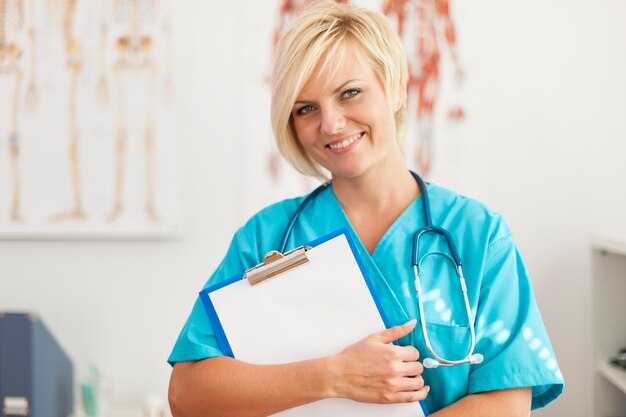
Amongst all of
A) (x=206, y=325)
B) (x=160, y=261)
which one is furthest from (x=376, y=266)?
(x=160, y=261)

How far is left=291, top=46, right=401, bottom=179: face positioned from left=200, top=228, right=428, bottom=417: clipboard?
5.3 inches

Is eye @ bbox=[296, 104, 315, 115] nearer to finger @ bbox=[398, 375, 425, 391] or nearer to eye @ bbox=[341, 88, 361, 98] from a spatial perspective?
eye @ bbox=[341, 88, 361, 98]

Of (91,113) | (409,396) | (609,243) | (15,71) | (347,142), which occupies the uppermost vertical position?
(15,71)

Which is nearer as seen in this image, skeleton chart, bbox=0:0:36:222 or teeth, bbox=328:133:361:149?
teeth, bbox=328:133:361:149

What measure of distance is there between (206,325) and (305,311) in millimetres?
172

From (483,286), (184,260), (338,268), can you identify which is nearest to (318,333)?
(338,268)

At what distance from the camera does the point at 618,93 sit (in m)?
1.91

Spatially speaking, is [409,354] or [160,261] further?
[160,261]

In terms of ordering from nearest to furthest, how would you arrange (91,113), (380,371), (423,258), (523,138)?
(380,371), (423,258), (523,138), (91,113)

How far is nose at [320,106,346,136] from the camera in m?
1.03

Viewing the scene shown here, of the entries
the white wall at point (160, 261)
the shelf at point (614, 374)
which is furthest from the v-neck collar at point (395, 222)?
the white wall at point (160, 261)

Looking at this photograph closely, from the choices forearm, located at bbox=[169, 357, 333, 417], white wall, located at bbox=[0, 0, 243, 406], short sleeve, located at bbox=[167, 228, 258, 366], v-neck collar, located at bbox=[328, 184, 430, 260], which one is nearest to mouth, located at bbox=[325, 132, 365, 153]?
v-neck collar, located at bbox=[328, 184, 430, 260]

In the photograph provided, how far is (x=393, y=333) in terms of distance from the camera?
94 centimetres

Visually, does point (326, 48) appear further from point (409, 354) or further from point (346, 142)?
point (409, 354)
